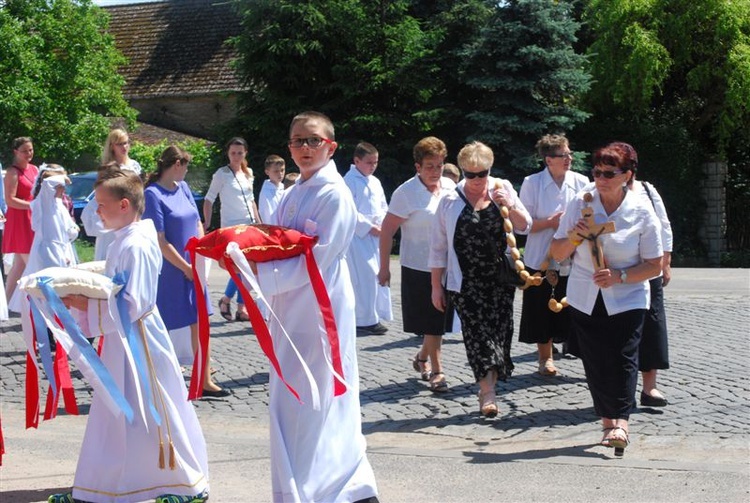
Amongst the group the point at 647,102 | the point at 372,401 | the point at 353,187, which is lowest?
the point at 372,401

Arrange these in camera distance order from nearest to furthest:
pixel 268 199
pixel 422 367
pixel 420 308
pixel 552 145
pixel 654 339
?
pixel 654 339, pixel 420 308, pixel 552 145, pixel 422 367, pixel 268 199

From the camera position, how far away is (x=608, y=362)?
21.4 ft

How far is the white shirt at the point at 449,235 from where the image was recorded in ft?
24.6

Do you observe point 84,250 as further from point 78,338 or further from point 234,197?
point 78,338

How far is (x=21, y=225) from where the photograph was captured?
38.3 feet

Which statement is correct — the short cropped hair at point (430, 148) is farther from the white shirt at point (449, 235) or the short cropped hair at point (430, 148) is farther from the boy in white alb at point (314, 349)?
the boy in white alb at point (314, 349)

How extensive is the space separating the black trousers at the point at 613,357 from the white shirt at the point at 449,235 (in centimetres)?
118

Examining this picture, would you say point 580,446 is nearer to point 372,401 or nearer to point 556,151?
point 372,401

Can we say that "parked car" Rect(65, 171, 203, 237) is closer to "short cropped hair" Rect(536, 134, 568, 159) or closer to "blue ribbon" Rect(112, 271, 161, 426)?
"short cropped hair" Rect(536, 134, 568, 159)

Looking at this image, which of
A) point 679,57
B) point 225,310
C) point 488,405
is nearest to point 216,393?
point 488,405

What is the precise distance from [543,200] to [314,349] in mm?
4038

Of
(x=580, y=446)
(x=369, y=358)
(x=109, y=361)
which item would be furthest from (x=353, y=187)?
(x=109, y=361)

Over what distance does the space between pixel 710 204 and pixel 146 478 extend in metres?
23.1

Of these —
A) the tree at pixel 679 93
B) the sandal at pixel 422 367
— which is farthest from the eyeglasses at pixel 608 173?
the tree at pixel 679 93
